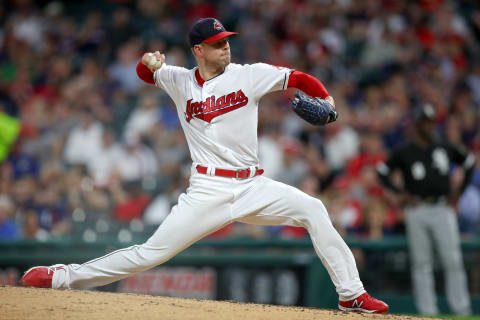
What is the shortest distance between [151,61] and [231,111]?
0.63 m

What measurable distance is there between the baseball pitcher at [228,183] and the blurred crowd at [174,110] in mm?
3640

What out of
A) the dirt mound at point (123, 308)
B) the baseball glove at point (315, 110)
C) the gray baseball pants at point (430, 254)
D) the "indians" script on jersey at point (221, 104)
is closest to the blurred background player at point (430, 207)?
the gray baseball pants at point (430, 254)

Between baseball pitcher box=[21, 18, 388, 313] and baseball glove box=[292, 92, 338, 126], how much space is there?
0.04 feet

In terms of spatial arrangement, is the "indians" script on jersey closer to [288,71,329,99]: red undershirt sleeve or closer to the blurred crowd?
[288,71,329,99]: red undershirt sleeve

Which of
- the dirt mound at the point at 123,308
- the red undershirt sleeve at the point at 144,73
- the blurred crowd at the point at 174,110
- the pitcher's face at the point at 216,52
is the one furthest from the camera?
the blurred crowd at the point at 174,110

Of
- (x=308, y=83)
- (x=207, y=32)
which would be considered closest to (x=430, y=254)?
(x=308, y=83)

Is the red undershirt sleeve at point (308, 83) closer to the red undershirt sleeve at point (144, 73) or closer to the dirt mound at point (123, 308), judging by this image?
the red undershirt sleeve at point (144, 73)

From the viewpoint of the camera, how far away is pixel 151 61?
5121 millimetres

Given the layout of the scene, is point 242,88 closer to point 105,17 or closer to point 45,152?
point 45,152

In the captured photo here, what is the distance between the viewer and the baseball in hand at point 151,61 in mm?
5121

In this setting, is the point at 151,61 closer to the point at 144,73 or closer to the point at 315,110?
the point at 144,73

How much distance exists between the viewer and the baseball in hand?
512 cm

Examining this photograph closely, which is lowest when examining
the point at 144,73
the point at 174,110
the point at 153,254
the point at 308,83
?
the point at 153,254

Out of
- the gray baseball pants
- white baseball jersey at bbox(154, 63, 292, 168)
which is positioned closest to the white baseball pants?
white baseball jersey at bbox(154, 63, 292, 168)
